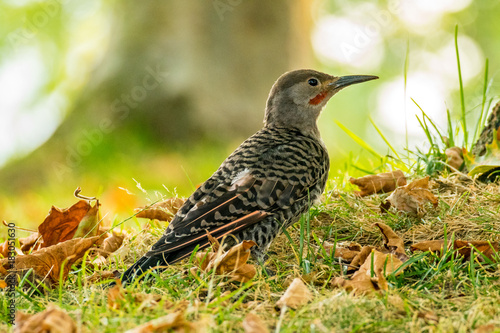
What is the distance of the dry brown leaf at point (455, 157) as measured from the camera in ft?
13.8

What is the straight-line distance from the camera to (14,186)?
8.64 metres

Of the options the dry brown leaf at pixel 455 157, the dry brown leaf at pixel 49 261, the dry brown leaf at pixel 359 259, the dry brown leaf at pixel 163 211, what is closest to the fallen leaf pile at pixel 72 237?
the dry brown leaf at pixel 49 261

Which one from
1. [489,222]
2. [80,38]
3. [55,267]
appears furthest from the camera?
[80,38]

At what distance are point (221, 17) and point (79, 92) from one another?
2426 millimetres

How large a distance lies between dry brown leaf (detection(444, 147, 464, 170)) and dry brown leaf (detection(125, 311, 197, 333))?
2747 millimetres

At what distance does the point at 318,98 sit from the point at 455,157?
1.09m

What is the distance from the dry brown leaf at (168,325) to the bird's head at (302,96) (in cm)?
247

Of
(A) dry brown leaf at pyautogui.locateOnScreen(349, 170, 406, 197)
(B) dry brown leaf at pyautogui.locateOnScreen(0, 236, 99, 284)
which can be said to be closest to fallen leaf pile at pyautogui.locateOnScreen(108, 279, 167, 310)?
(B) dry brown leaf at pyautogui.locateOnScreen(0, 236, 99, 284)

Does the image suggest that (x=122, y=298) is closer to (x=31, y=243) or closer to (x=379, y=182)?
(x=31, y=243)

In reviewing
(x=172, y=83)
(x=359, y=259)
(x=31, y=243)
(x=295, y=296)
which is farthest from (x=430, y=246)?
(x=172, y=83)

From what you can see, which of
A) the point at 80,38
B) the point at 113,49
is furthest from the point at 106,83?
the point at 80,38

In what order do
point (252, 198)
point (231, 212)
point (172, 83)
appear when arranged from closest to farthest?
point (231, 212) < point (252, 198) < point (172, 83)

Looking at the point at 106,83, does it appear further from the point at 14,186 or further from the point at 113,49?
the point at 14,186

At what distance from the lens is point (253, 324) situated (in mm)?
2135
